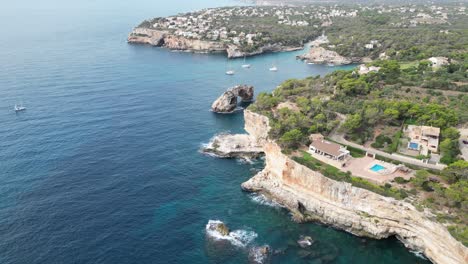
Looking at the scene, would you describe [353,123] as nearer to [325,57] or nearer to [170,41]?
[325,57]

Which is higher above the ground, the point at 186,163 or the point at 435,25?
the point at 435,25

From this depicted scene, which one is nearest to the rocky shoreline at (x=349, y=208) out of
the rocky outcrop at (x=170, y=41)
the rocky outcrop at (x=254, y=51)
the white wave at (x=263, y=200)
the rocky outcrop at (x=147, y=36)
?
the white wave at (x=263, y=200)

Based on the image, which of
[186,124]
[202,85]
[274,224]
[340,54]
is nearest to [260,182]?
[274,224]

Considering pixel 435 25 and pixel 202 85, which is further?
pixel 435 25

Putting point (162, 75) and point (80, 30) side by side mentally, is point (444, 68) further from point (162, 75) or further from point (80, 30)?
point (80, 30)

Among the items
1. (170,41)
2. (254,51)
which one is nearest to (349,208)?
(254,51)
